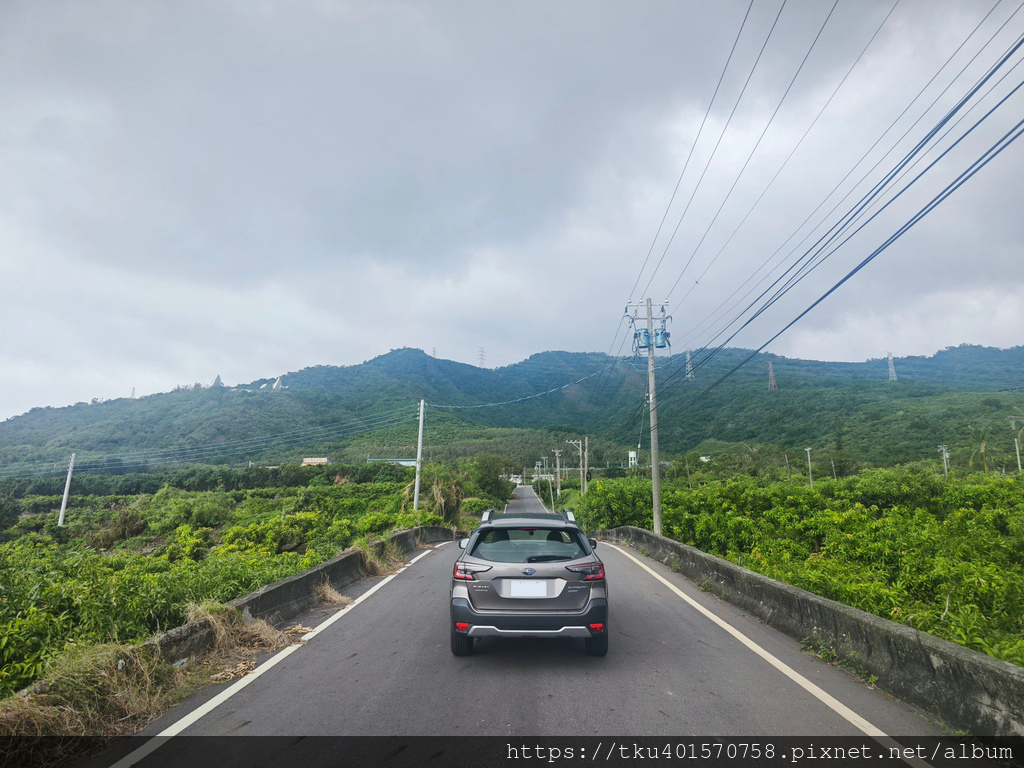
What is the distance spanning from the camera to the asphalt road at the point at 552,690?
152 inches

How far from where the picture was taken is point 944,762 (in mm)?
3369

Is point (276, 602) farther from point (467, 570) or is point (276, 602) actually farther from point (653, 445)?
point (653, 445)

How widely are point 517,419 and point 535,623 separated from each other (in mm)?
117957

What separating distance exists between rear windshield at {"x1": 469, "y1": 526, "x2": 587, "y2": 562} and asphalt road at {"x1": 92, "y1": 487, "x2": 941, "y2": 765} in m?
1.00

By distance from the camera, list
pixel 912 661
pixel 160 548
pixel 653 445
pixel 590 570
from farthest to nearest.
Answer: pixel 160 548 → pixel 653 445 → pixel 590 570 → pixel 912 661

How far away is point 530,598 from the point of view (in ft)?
17.0

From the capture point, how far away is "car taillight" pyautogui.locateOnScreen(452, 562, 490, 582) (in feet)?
17.5

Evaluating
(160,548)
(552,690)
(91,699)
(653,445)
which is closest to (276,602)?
(91,699)

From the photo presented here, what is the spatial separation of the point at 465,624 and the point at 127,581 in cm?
370

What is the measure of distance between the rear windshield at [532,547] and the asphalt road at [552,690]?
1.00m

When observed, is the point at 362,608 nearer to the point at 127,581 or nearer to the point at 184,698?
the point at 127,581

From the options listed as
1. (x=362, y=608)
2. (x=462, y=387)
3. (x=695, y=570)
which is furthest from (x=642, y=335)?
(x=462, y=387)

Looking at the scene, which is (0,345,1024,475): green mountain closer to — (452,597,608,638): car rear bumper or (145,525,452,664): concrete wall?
(145,525,452,664): concrete wall

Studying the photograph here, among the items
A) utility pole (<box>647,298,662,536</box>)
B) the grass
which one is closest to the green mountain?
utility pole (<box>647,298,662,536</box>)
